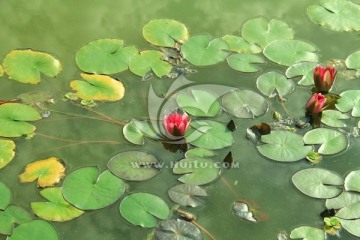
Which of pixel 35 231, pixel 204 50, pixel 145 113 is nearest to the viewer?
pixel 35 231

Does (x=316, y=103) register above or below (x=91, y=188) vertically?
above

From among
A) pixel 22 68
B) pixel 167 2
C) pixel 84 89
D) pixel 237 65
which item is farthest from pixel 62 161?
pixel 167 2

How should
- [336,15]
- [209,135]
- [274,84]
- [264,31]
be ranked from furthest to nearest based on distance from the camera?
[336,15]
[264,31]
[274,84]
[209,135]

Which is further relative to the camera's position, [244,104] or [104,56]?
[104,56]

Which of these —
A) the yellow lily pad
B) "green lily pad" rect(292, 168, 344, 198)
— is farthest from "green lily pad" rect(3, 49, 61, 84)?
"green lily pad" rect(292, 168, 344, 198)

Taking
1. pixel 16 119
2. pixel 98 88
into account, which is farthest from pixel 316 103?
pixel 16 119

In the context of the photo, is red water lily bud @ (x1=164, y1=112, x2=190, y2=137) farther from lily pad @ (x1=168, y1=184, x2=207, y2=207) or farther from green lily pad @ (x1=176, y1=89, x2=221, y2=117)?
lily pad @ (x1=168, y1=184, x2=207, y2=207)

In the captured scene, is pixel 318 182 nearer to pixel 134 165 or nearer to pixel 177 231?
pixel 177 231

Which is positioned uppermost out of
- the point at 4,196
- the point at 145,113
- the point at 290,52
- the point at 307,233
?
the point at 290,52
